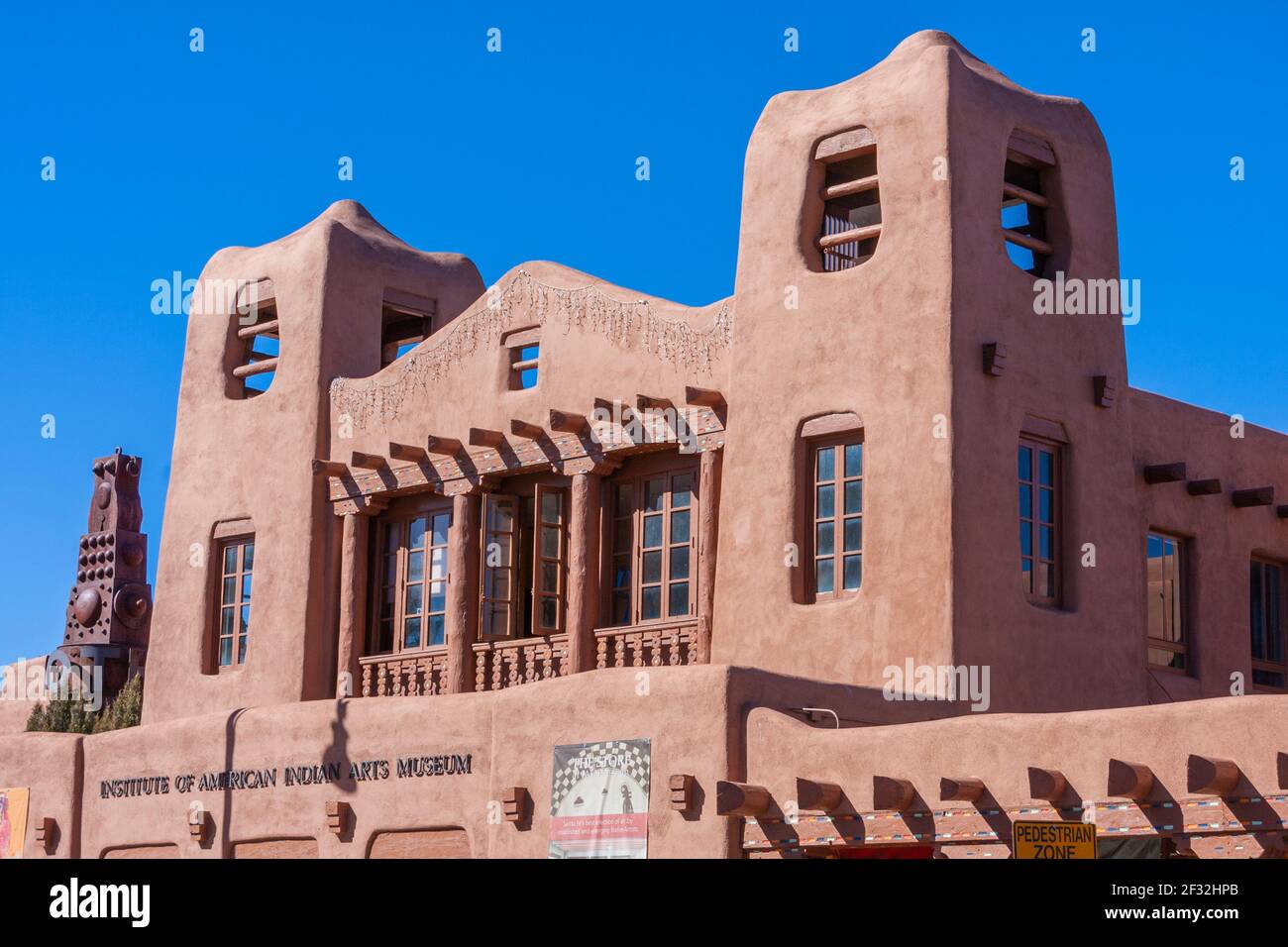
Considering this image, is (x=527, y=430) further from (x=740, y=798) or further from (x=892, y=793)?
(x=892, y=793)

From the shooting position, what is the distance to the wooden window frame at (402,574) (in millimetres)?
23531

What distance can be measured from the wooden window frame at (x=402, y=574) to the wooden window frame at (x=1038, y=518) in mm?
7173

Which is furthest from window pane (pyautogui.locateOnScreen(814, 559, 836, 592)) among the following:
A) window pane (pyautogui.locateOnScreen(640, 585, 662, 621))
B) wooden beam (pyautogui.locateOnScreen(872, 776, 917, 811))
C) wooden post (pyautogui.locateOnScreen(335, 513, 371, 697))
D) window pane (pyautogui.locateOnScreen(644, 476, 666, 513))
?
wooden post (pyautogui.locateOnScreen(335, 513, 371, 697))

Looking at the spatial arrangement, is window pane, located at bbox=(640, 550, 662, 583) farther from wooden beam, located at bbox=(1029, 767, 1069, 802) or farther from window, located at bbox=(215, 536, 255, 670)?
wooden beam, located at bbox=(1029, 767, 1069, 802)

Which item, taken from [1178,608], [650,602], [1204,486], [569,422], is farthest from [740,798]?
[1204,486]

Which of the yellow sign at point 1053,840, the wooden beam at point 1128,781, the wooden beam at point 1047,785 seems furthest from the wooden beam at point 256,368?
the yellow sign at point 1053,840

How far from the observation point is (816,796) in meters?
15.9

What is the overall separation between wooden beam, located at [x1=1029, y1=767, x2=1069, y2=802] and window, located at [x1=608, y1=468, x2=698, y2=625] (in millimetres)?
6602

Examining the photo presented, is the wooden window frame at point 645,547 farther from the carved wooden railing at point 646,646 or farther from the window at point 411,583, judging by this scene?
the window at point 411,583

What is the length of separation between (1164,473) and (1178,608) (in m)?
1.77

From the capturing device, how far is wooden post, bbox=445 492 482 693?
22469 millimetres

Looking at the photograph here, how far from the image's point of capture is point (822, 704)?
1753cm
